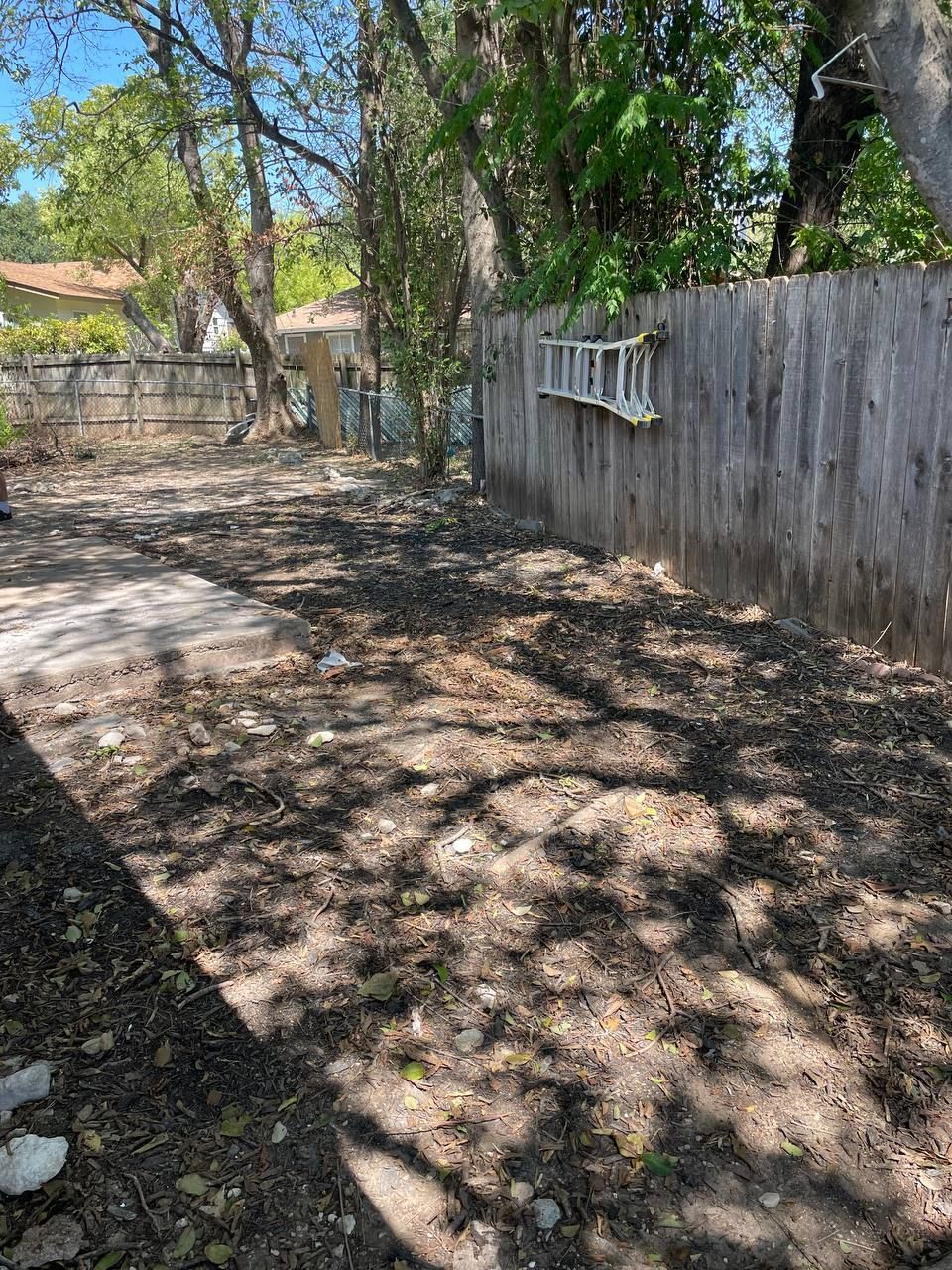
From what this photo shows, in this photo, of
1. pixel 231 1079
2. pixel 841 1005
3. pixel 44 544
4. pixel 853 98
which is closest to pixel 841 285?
pixel 853 98

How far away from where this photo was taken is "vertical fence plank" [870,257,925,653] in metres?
3.96

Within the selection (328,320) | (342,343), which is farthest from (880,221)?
(342,343)

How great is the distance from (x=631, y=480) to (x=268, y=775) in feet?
12.0

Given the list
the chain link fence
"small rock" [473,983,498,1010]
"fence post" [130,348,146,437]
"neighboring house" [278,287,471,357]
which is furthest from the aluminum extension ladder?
"neighboring house" [278,287,471,357]

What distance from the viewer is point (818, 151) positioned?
620cm

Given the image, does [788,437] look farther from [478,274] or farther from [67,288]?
[67,288]

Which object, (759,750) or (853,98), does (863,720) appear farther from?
(853,98)

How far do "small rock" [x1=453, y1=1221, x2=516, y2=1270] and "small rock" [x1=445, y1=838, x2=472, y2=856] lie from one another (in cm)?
128

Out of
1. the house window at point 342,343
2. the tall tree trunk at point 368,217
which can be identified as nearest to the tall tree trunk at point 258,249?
the tall tree trunk at point 368,217

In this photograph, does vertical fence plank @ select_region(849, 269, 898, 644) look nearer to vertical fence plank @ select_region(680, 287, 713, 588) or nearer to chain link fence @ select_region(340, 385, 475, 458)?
vertical fence plank @ select_region(680, 287, 713, 588)

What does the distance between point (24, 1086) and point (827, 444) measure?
4.06 metres

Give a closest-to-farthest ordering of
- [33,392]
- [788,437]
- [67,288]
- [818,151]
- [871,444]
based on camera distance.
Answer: [871,444] → [788,437] → [818,151] → [33,392] → [67,288]

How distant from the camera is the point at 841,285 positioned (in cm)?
430

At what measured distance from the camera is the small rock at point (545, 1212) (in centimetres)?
179
